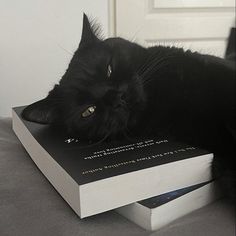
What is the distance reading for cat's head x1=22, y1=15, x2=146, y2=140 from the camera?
68cm

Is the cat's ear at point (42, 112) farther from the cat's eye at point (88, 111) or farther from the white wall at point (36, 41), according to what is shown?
the white wall at point (36, 41)

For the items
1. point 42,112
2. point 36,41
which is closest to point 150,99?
point 42,112

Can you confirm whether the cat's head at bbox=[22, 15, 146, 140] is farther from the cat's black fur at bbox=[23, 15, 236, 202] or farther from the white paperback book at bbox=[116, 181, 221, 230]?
the white paperback book at bbox=[116, 181, 221, 230]

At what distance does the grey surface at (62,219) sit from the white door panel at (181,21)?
0.56 m

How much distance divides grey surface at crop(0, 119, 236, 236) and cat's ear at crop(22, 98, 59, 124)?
16 cm

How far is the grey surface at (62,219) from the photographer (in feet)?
1.56

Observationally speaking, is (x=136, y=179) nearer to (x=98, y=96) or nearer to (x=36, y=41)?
(x=98, y=96)

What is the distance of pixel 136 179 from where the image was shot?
490 millimetres

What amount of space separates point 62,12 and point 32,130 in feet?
2.06

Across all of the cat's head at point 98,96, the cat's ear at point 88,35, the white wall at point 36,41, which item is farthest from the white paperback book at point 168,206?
the white wall at point 36,41

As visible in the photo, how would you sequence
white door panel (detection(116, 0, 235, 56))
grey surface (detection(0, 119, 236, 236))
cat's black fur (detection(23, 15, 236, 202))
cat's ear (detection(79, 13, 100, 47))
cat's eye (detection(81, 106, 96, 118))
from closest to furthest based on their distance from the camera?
grey surface (detection(0, 119, 236, 236)), cat's black fur (detection(23, 15, 236, 202)), cat's eye (detection(81, 106, 96, 118)), cat's ear (detection(79, 13, 100, 47)), white door panel (detection(116, 0, 235, 56))

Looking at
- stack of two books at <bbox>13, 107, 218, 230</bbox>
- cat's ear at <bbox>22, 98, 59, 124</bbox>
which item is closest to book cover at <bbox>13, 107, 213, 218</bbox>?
stack of two books at <bbox>13, 107, 218, 230</bbox>

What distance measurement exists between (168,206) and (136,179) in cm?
6

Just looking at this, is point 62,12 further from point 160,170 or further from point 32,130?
point 160,170
